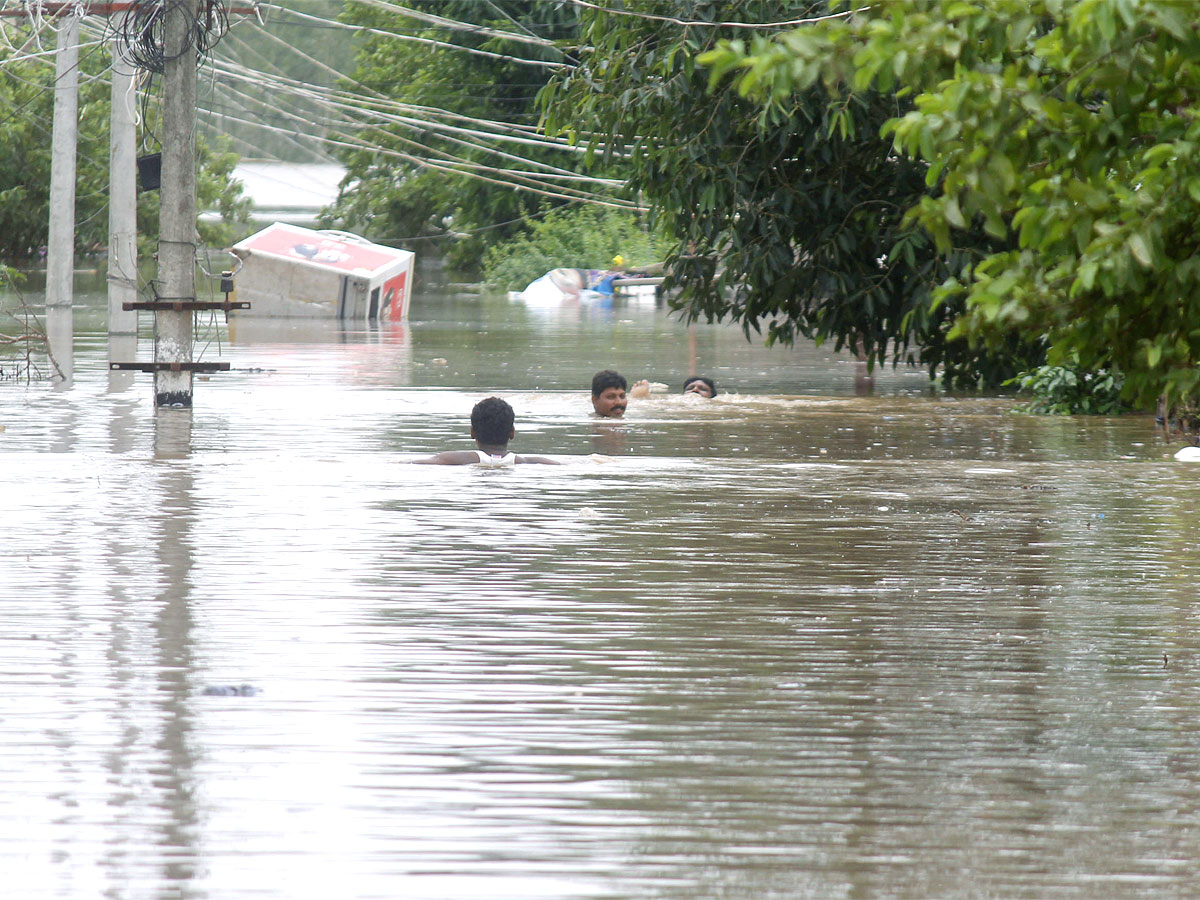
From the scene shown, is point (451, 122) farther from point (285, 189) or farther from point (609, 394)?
point (285, 189)

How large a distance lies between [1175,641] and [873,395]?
12.9 metres

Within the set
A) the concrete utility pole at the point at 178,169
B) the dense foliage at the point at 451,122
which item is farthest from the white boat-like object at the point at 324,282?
the concrete utility pole at the point at 178,169

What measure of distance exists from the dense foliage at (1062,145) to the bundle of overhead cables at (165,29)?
1217 cm

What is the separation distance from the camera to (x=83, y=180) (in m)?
62.5

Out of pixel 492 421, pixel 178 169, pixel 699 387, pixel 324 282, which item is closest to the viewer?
pixel 492 421

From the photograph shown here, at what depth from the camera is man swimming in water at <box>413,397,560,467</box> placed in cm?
1309

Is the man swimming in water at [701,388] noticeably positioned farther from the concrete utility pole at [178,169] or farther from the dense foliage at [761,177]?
the concrete utility pole at [178,169]

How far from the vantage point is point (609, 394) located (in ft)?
55.2

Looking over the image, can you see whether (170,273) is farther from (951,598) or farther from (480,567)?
(951,598)

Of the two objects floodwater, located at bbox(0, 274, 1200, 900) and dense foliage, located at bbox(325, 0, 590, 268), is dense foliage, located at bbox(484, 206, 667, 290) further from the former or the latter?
floodwater, located at bbox(0, 274, 1200, 900)

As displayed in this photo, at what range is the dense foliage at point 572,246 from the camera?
5856 centimetres

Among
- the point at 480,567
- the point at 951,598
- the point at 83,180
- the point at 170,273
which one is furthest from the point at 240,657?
the point at 83,180

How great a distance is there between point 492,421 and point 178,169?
14.4ft

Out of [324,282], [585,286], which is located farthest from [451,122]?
[324,282]
